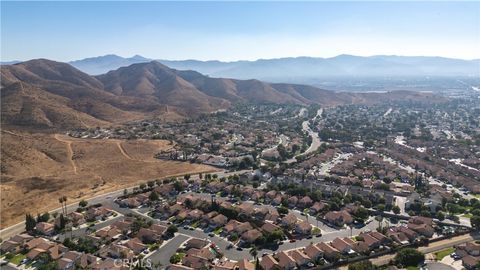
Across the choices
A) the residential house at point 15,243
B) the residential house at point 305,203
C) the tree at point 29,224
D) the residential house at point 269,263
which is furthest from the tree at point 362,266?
the tree at point 29,224

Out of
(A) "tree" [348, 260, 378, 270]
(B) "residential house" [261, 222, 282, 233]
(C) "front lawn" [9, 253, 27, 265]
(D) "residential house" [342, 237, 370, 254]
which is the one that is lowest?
(C) "front lawn" [9, 253, 27, 265]

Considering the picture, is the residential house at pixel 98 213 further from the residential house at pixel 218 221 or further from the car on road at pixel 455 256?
the car on road at pixel 455 256

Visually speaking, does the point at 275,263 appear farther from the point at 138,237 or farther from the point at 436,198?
the point at 436,198

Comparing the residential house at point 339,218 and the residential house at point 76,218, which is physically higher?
the residential house at point 339,218

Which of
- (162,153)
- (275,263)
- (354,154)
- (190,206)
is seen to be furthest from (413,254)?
(162,153)

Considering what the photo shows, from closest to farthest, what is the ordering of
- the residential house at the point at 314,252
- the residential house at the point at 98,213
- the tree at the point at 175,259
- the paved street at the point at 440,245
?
1. the tree at the point at 175,259
2. the paved street at the point at 440,245
3. the residential house at the point at 314,252
4. the residential house at the point at 98,213

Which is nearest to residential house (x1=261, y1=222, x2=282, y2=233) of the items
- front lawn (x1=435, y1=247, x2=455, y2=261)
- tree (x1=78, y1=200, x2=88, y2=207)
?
front lawn (x1=435, y1=247, x2=455, y2=261)

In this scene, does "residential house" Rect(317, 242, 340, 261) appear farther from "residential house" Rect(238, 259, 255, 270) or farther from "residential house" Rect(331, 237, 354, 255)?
"residential house" Rect(238, 259, 255, 270)

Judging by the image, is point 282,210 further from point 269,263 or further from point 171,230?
point 171,230
